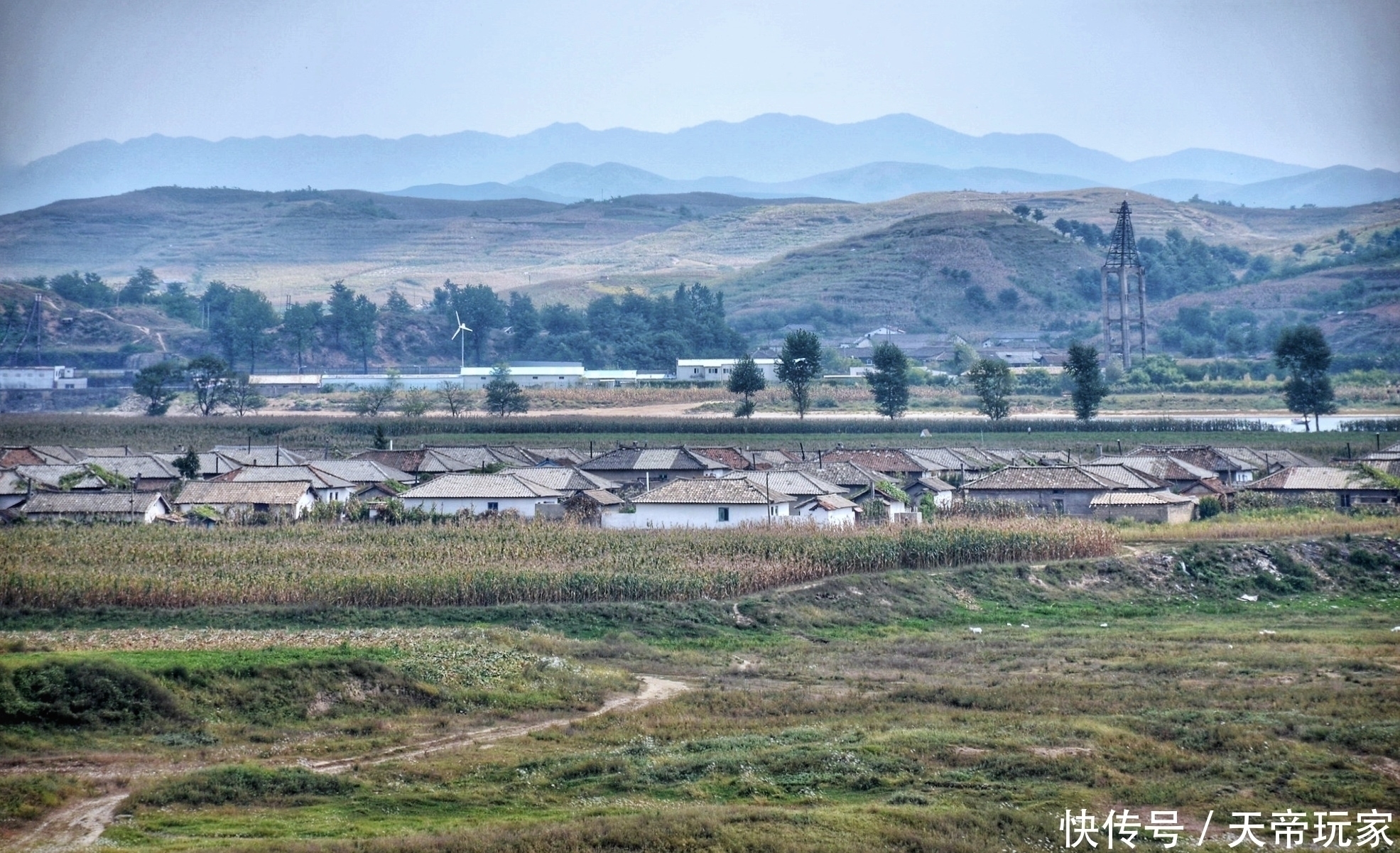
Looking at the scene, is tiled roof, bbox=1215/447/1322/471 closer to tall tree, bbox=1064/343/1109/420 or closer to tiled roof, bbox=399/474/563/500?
tall tree, bbox=1064/343/1109/420

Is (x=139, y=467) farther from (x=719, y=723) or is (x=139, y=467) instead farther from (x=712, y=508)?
(x=719, y=723)

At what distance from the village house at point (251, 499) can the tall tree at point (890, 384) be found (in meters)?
44.2

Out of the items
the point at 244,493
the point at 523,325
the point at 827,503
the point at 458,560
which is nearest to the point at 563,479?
the point at 827,503

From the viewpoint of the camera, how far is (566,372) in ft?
413

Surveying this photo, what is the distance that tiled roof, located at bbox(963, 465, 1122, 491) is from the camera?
5731 cm

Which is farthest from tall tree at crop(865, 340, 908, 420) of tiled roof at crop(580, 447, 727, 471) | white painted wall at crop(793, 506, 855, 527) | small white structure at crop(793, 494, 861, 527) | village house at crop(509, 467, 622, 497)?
white painted wall at crop(793, 506, 855, 527)

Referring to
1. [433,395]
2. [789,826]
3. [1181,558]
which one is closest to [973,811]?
[789,826]

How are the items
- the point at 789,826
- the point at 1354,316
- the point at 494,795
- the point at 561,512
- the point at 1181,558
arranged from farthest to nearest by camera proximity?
the point at 1354,316
the point at 561,512
the point at 1181,558
the point at 494,795
the point at 789,826

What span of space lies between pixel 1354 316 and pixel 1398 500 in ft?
284

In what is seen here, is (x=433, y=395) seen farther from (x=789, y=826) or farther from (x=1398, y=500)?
(x=789, y=826)

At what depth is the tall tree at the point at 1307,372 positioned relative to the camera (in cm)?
8531

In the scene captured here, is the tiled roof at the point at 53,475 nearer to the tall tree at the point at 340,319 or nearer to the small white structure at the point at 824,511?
the small white structure at the point at 824,511

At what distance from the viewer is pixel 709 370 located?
125m

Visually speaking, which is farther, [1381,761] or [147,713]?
[147,713]
